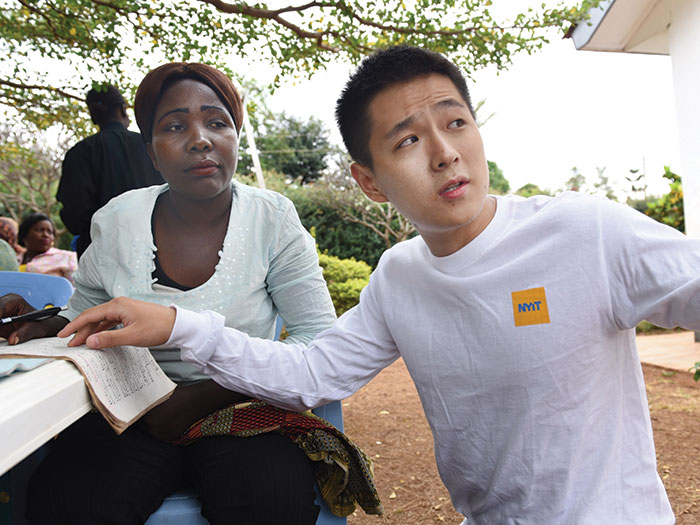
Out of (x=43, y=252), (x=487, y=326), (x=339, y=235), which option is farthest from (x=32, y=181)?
(x=487, y=326)

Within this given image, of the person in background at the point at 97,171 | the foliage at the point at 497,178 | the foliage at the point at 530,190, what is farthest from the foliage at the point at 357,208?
the foliage at the point at 497,178

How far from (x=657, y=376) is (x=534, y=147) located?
18455mm

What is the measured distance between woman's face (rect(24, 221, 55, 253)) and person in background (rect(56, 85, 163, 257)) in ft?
11.6

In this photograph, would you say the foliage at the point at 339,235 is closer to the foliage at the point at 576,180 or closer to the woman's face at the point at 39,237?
the woman's face at the point at 39,237

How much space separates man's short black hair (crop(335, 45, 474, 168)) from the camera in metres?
1.49

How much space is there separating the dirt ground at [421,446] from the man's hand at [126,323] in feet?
6.25

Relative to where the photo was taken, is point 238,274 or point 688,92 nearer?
point 238,274

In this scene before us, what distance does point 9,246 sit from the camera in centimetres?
379

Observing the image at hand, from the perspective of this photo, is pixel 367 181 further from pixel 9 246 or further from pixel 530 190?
pixel 530 190

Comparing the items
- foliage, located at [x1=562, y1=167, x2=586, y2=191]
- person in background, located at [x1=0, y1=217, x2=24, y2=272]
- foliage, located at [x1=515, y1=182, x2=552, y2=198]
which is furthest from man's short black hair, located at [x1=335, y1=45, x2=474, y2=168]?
foliage, located at [x1=562, y1=167, x2=586, y2=191]

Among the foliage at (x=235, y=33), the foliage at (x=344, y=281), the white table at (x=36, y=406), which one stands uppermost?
the foliage at (x=235, y=33)

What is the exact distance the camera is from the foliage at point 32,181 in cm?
1504

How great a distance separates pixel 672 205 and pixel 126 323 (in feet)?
25.0

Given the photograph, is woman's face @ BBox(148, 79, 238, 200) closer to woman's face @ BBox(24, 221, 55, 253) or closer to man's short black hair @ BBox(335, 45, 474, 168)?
man's short black hair @ BBox(335, 45, 474, 168)
